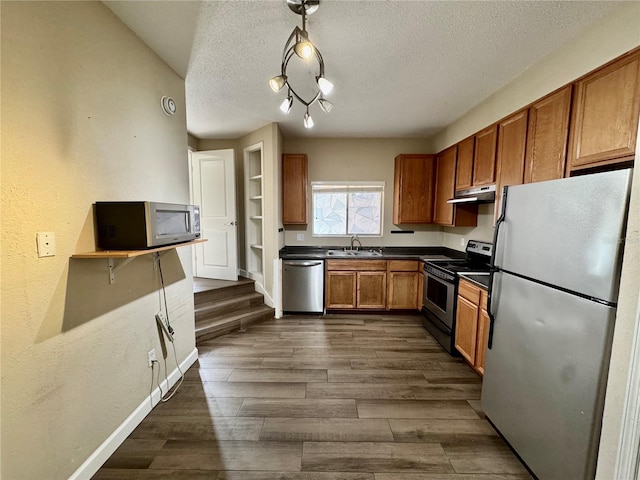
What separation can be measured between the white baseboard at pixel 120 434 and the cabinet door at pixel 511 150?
3091 millimetres

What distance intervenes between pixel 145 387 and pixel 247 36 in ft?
8.56

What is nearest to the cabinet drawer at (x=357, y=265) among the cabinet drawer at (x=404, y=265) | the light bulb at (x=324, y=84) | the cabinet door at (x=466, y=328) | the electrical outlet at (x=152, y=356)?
the cabinet drawer at (x=404, y=265)

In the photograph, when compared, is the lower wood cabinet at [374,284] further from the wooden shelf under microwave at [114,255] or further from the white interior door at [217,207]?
the wooden shelf under microwave at [114,255]

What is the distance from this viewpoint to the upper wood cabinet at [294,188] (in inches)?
154

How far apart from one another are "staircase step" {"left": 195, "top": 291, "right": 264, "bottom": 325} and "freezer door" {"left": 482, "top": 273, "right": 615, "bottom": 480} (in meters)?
2.89

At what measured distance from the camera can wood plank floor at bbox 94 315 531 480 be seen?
1.51 meters

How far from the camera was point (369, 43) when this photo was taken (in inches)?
72.6

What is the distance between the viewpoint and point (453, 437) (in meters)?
1.72

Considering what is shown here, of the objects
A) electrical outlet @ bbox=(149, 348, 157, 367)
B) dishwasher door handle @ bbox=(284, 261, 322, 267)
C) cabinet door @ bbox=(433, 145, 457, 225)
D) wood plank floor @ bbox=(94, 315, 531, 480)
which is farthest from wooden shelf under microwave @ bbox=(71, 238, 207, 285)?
cabinet door @ bbox=(433, 145, 457, 225)

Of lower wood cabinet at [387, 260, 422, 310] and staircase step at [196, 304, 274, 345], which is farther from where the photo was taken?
lower wood cabinet at [387, 260, 422, 310]

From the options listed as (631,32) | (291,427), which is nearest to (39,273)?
(291,427)

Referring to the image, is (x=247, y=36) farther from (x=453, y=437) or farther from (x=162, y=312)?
(x=453, y=437)

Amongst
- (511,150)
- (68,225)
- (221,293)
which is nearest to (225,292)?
(221,293)

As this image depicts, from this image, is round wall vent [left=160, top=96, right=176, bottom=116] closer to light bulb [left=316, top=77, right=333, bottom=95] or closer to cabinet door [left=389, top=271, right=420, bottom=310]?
light bulb [left=316, top=77, right=333, bottom=95]
